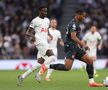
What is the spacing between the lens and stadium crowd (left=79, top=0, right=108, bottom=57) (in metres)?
32.2

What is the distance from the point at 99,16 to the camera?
33.5 meters

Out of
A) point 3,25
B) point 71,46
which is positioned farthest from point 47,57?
point 3,25

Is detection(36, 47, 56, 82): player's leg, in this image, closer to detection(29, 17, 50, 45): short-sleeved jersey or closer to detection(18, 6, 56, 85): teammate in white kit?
detection(18, 6, 56, 85): teammate in white kit

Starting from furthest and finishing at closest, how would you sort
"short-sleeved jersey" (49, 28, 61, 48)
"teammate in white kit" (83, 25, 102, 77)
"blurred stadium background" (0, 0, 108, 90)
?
"blurred stadium background" (0, 0, 108, 90) → "teammate in white kit" (83, 25, 102, 77) → "short-sleeved jersey" (49, 28, 61, 48)

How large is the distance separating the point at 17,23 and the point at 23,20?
0.46 m

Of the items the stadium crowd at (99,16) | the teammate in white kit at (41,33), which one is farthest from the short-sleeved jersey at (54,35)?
the stadium crowd at (99,16)

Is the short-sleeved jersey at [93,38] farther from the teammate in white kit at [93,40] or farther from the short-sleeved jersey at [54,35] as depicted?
the short-sleeved jersey at [54,35]

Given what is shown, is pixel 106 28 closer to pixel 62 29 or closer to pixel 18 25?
pixel 62 29

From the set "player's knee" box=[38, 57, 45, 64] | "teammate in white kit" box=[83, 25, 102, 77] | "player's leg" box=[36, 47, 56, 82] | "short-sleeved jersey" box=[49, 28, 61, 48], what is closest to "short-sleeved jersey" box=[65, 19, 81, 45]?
"player's leg" box=[36, 47, 56, 82]

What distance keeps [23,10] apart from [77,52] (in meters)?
16.9

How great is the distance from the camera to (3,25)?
106 feet

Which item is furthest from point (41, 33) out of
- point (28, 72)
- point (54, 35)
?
point (54, 35)

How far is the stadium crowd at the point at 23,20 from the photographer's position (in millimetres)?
30688

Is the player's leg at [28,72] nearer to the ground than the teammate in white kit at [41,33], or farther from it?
nearer to the ground
